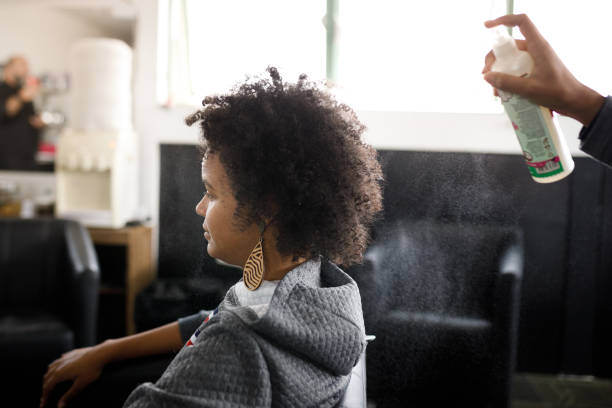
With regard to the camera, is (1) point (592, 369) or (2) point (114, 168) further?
(2) point (114, 168)

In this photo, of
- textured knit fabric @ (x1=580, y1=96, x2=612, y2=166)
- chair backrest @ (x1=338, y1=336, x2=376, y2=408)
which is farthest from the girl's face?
textured knit fabric @ (x1=580, y1=96, x2=612, y2=166)

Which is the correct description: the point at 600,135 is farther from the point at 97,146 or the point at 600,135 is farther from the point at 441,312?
the point at 97,146

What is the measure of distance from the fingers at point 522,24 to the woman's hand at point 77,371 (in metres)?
0.88

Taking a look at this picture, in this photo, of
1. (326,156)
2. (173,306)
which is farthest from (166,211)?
(326,156)

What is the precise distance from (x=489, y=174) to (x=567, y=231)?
20cm

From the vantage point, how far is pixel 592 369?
1.07 m

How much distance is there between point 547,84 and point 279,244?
42cm

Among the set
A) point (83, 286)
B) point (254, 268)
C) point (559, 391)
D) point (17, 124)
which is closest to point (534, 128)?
point (254, 268)

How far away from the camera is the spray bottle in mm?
664

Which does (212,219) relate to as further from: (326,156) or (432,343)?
(432,343)

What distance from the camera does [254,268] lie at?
77 centimetres

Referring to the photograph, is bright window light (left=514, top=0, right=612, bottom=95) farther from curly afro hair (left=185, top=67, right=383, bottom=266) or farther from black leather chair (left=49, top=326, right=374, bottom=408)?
black leather chair (left=49, top=326, right=374, bottom=408)

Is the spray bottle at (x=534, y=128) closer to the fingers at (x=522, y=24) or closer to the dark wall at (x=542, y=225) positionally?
the fingers at (x=522, y=24)

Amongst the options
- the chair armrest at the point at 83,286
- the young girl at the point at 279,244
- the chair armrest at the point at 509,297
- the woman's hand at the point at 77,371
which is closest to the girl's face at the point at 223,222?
the young girl at the point at 279,244
